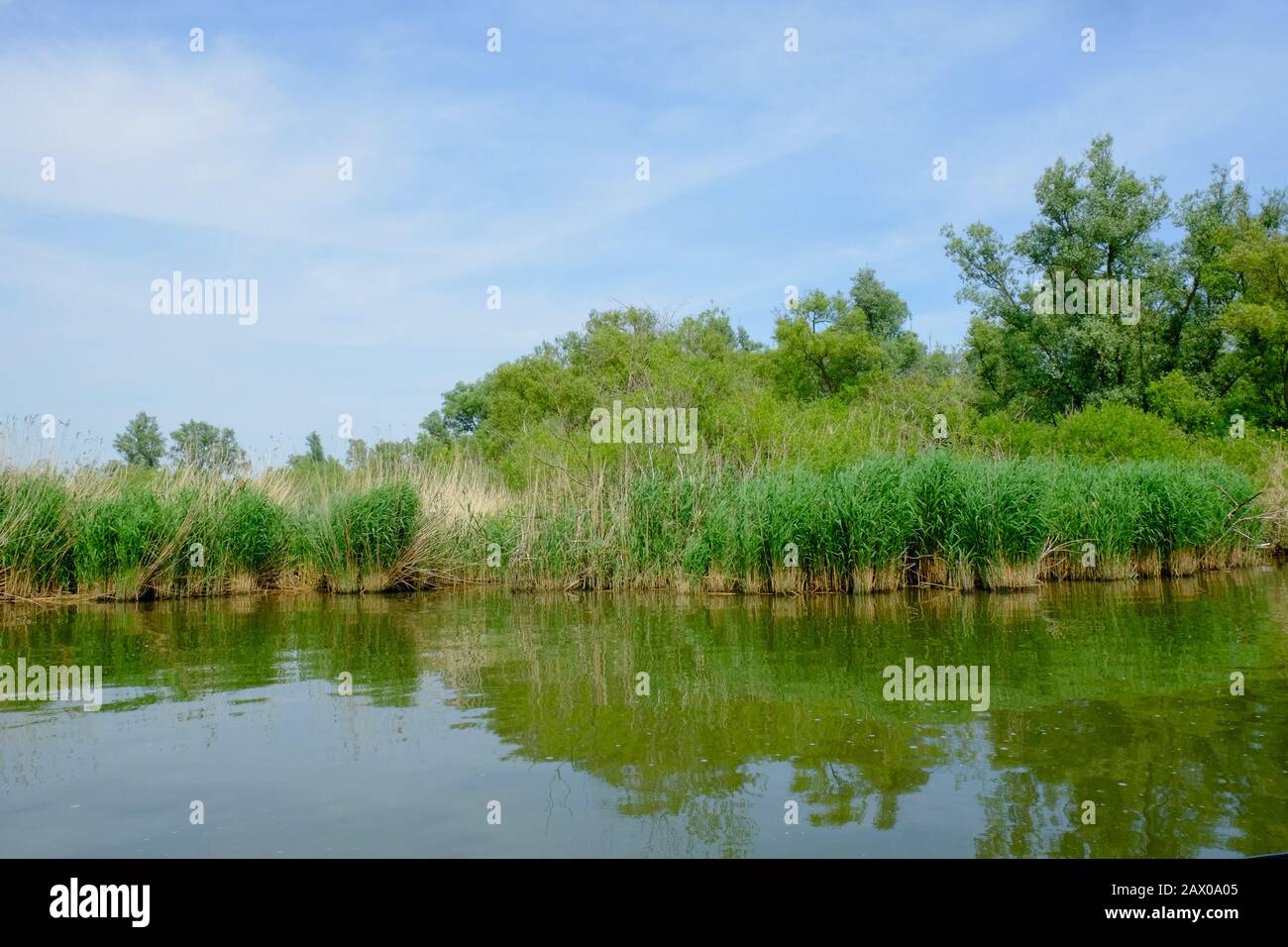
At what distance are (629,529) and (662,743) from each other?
399 inches

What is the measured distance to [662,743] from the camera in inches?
272

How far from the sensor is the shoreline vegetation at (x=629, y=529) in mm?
15453

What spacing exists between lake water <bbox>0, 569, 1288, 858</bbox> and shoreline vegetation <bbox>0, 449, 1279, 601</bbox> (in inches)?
119

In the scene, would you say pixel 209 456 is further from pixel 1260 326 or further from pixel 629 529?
pixel 1260 326

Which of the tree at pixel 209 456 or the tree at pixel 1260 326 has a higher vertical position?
the tree at pixel 1260 326

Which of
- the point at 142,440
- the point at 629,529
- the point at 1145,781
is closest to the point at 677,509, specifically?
the point at 629,529

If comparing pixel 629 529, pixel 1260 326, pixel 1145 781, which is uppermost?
pixel 1260 326

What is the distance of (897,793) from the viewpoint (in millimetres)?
5684

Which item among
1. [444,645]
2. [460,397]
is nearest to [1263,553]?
[444,645]

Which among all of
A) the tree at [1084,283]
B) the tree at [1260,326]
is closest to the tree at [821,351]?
the tree at [1084,283]

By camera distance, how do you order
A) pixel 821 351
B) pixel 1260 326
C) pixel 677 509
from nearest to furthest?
1. pixel 677 509
2. pixel 1260 326
3. pixel 821 351

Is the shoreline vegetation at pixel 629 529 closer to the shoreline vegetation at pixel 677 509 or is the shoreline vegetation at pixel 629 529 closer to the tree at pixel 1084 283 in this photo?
the shoreline vegetation at pixel 677 509

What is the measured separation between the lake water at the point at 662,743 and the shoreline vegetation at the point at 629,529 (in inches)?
119

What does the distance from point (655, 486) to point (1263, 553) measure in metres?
13.1
